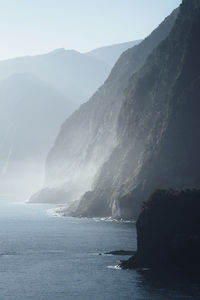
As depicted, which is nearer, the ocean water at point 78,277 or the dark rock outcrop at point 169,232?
the ocean water at point 78,277

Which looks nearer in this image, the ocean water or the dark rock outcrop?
the ocean water

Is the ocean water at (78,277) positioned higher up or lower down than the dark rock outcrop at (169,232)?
lower down

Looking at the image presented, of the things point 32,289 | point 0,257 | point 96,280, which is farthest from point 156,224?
point 0,257

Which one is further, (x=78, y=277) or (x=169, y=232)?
(x=169, y=232)

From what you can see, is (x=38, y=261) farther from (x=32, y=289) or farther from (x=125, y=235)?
(x=125, y=235)

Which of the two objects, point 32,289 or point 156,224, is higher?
point 156,224

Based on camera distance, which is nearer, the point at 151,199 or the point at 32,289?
the point at 32,289

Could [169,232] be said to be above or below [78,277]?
above

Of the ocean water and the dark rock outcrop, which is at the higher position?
the dark rock outcrop
